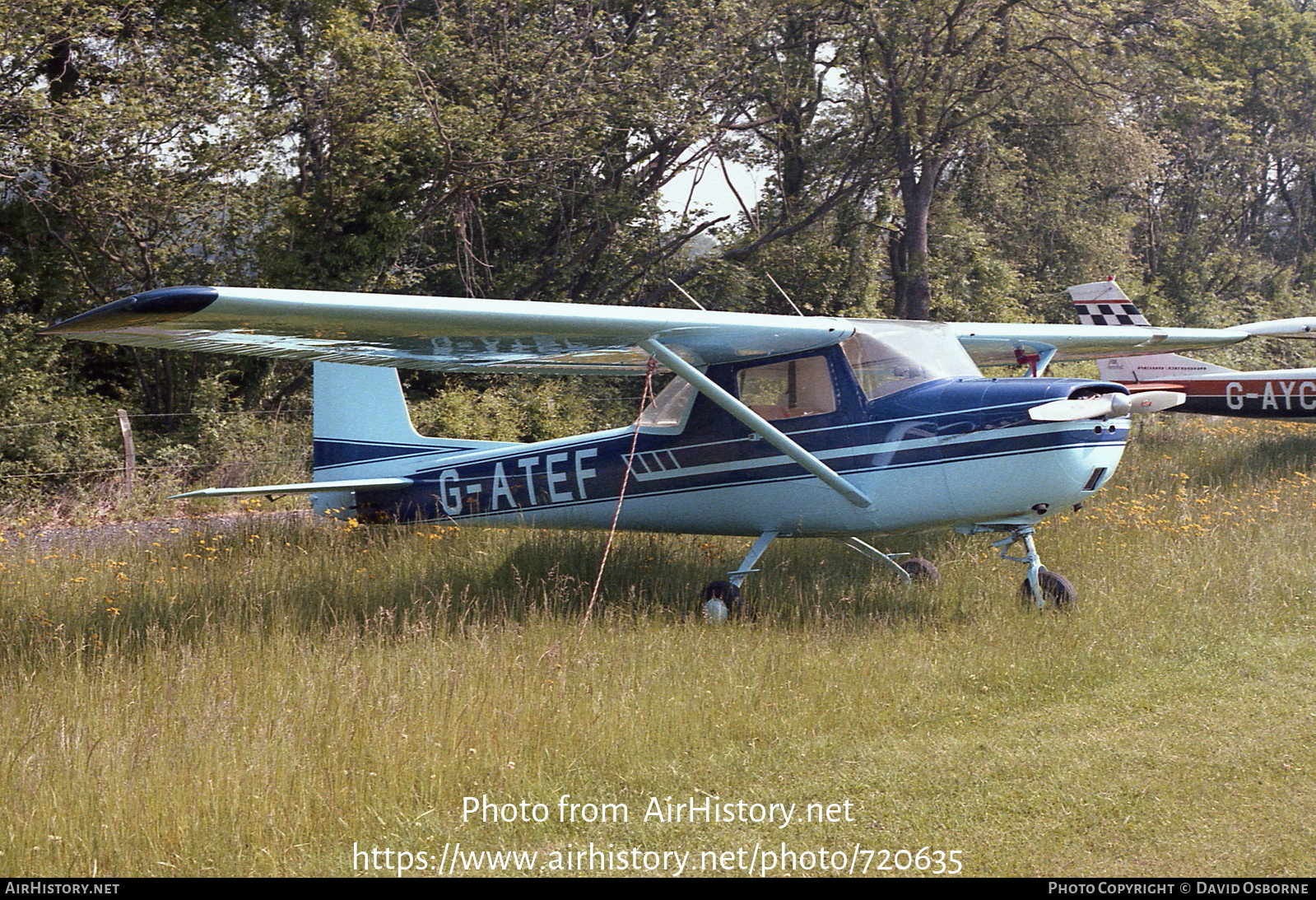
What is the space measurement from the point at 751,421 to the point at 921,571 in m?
2.06

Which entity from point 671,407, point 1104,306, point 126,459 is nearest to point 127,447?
point 126,459

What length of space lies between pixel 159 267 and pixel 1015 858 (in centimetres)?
1324

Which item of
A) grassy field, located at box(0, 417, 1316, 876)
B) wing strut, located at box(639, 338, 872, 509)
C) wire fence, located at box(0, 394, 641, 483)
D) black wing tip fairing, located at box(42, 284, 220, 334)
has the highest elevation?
black wing tip fairing, located at box(42, 284, 220, 334)

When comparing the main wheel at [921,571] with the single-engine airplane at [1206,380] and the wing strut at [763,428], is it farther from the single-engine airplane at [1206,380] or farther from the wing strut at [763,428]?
the single-engine airplane at [1206,380]

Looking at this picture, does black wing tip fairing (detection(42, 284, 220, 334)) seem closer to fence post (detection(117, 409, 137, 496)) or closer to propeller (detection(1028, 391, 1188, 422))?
propeller (detection(1028, 391, 1188, 422))

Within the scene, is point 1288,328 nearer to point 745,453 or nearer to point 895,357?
point 895,357

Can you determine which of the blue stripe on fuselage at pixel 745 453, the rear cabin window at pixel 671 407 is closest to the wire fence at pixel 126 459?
the blue stripe on fuselage at pixel 745 453

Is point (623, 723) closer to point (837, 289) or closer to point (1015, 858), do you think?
point (1015, 858)

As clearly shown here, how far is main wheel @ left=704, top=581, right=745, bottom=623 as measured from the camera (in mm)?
7281

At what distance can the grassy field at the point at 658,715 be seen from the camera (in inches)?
157

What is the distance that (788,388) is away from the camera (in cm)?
758

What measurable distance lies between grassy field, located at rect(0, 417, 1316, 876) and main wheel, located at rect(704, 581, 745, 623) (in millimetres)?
234

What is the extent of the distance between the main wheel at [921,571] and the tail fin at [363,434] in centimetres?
364

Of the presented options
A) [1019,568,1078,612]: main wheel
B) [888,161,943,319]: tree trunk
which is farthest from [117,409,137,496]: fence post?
[888,161,943,319]: tree trunk
